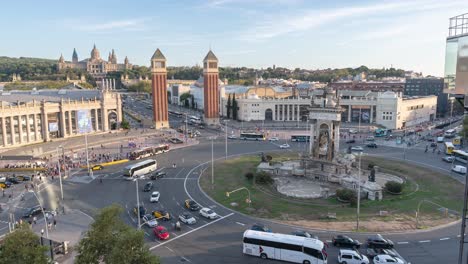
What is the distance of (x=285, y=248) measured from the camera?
99.0ft

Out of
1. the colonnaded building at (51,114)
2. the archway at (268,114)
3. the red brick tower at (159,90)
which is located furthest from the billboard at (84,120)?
the archway at (268,114)

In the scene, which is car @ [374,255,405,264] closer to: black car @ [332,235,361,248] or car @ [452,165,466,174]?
black car @ [332,235,361,248]

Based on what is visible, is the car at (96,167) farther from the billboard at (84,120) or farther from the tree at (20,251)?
the tree at (20,251)

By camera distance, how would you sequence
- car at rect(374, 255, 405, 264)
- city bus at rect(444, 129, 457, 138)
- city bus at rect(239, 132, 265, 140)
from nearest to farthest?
car at rect(374, 255, 405, 264) < city bus at rect(444, 129, 457, 138) < city bus at rect(239, 132, 265, 140)

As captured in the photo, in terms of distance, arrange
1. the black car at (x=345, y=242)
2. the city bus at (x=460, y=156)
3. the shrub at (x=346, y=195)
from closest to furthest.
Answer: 1. the black car at (x=345, y=242)
2. the shrub at (x=346, y=195)
3. the city bus at (x=460, y=156)

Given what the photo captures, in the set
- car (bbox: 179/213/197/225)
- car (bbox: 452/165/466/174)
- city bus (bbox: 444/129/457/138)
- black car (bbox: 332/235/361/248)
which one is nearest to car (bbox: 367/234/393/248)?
black car (bbox: 332/235/361/248)

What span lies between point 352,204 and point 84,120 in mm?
73320

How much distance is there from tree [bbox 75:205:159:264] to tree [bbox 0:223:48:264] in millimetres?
2445

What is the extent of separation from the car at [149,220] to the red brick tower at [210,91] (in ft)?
267

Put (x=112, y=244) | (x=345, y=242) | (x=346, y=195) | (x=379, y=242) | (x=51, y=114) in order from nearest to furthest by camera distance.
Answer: (x=112, y=244)
(x=379, y=242)
(x=345, y=242)
(x=346, y=195)
(x=51, y=114)

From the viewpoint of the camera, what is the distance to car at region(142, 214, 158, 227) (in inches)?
1475

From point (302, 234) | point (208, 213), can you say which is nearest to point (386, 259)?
point (302, 234)

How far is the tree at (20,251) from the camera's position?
2181cm

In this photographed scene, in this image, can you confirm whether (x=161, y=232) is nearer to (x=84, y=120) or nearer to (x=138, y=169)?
(x=138, y=169)
